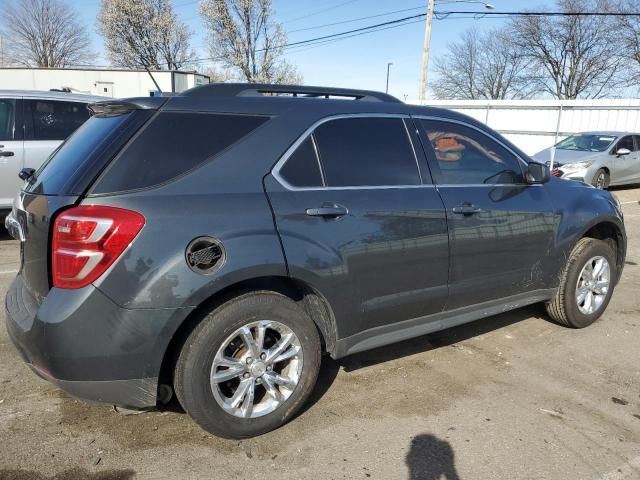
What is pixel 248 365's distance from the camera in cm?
271

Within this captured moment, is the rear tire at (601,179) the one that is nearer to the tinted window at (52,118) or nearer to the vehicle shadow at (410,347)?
the vehicle shadow at (410,347)

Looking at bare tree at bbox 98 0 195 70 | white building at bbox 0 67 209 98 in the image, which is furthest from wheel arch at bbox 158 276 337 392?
bare tree at bbox 98 0 195 70

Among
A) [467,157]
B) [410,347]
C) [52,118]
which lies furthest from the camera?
[52,118]

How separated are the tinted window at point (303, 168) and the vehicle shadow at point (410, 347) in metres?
1.35

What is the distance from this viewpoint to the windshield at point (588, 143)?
13539mm

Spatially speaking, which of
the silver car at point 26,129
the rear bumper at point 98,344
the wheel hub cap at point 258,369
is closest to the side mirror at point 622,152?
the silver car at point 26,129

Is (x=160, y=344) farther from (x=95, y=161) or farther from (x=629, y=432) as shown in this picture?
(x=629, y=432)

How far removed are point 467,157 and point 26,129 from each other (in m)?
5.58

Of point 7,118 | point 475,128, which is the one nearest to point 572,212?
point 475,128

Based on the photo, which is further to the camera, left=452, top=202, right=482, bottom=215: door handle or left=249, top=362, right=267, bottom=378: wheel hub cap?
left=452, top=202, right=482, bottom=215: door handle

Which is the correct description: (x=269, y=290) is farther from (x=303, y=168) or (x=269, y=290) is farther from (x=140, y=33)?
(x=140, y=33)

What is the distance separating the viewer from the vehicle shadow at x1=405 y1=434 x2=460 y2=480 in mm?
2564

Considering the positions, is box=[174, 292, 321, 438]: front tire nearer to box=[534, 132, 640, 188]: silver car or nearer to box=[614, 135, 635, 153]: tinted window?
box=[534, 132, 640, 188]: silver car

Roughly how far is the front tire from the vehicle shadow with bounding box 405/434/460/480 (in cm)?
65
